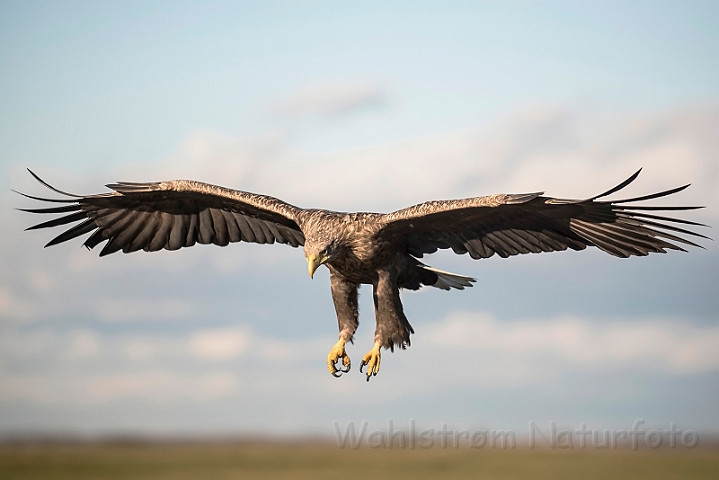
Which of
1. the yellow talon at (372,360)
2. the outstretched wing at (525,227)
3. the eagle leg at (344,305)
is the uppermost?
the outstretched wing at (525,227)

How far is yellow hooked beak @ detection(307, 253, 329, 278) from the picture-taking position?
899 cm

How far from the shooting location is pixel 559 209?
948 cm

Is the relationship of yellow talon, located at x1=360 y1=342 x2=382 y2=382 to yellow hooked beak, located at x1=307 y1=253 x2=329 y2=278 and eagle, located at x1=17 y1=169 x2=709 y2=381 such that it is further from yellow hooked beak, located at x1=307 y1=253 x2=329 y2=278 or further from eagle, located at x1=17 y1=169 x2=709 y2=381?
yellow hooked beak, located at x1=307 y1=253 x2=329 y2=278

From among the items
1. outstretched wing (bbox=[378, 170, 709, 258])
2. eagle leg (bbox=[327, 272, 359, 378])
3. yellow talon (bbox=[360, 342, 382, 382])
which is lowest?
yellow talon (bbox=[360, 342, 382, 382])

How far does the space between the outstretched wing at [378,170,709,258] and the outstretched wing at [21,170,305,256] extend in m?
1.71

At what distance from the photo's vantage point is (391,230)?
9.52m

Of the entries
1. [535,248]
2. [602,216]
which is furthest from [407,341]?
[602,216]

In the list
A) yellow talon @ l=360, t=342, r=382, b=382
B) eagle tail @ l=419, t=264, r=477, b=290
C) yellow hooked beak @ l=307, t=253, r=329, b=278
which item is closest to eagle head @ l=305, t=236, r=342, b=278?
yellow hooked beak @ l=307, t=253, r=329, b=278

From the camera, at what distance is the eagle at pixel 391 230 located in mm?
9273

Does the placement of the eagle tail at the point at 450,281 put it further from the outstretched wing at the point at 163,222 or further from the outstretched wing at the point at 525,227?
the outstretched wing at the point at 163,222

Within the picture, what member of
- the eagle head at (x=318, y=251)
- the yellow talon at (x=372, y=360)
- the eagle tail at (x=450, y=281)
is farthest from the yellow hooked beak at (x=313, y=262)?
the eagle tail at (x=450, y=281)

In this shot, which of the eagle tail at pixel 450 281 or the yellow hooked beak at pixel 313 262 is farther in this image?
the eagle tail at pixel 450 281

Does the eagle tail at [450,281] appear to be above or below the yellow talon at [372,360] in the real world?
above

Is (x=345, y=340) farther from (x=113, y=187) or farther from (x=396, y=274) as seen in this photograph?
(x=113, y=187)
